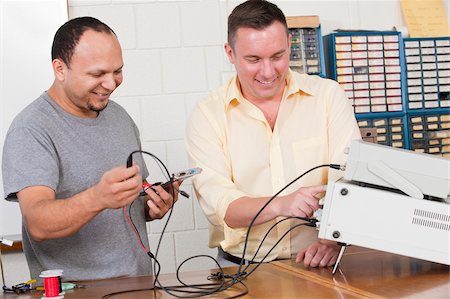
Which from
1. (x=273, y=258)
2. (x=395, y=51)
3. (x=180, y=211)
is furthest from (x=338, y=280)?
(x=395, y=51)

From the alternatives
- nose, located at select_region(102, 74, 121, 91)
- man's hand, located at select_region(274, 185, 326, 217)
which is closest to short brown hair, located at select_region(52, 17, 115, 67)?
nose, located at select_region(102, 74, 121, 91)

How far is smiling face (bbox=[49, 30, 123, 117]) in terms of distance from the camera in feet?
7.91

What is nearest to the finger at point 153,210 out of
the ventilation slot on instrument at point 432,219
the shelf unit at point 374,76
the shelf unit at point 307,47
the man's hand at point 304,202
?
the man's hand at point 304,202

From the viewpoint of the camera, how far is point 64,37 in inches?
97.0

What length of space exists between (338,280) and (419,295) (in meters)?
0.29

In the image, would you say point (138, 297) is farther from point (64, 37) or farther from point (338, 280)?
point (64, 37)

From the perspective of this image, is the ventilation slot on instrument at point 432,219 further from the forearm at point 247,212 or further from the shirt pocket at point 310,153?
the shirt pocket at point 310,153

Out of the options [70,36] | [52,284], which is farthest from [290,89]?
[52,284]

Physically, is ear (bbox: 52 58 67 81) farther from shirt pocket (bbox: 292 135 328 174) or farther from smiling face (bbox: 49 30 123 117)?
shirt pocket (bbox: 292 135 328 174)

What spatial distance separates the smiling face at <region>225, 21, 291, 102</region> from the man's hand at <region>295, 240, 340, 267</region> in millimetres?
602

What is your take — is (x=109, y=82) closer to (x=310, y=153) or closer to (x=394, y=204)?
(x=310, y=153)

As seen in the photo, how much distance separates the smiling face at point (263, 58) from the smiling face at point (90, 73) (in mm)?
428

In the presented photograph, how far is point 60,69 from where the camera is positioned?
2475mm

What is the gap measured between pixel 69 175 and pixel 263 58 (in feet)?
2.50
